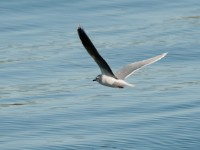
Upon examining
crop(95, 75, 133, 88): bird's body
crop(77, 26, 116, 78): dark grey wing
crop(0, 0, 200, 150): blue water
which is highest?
crop(77, 26, 116, 78): dark grey wing

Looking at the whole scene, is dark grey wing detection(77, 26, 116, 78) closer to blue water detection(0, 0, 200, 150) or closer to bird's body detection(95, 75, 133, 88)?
bird's body detection(95, 75, 133, 88)

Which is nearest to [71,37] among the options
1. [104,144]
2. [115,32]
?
[115,32]

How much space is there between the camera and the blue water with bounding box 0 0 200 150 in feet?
54.9

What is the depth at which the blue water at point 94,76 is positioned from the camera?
54.9 ft

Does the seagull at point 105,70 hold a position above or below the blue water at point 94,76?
above

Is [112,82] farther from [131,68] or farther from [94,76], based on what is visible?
[94,76]

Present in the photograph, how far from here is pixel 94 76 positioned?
1991 centimetres

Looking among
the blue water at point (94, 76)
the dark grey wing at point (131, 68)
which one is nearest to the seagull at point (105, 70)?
the dark grey wing at point (131, 68)

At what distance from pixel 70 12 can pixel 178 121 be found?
300 inches

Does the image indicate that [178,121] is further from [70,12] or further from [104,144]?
[70,12]

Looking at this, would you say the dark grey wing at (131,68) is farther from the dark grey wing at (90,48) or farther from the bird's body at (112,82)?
the dark grey wing at (90,48)

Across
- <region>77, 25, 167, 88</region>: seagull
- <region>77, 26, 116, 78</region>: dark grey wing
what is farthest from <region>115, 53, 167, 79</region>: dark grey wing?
<region>77, 26, 116, 78</region>: dark grey wing

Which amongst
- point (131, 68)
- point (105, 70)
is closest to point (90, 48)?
point (105, 70)

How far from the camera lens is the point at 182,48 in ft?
71.7
